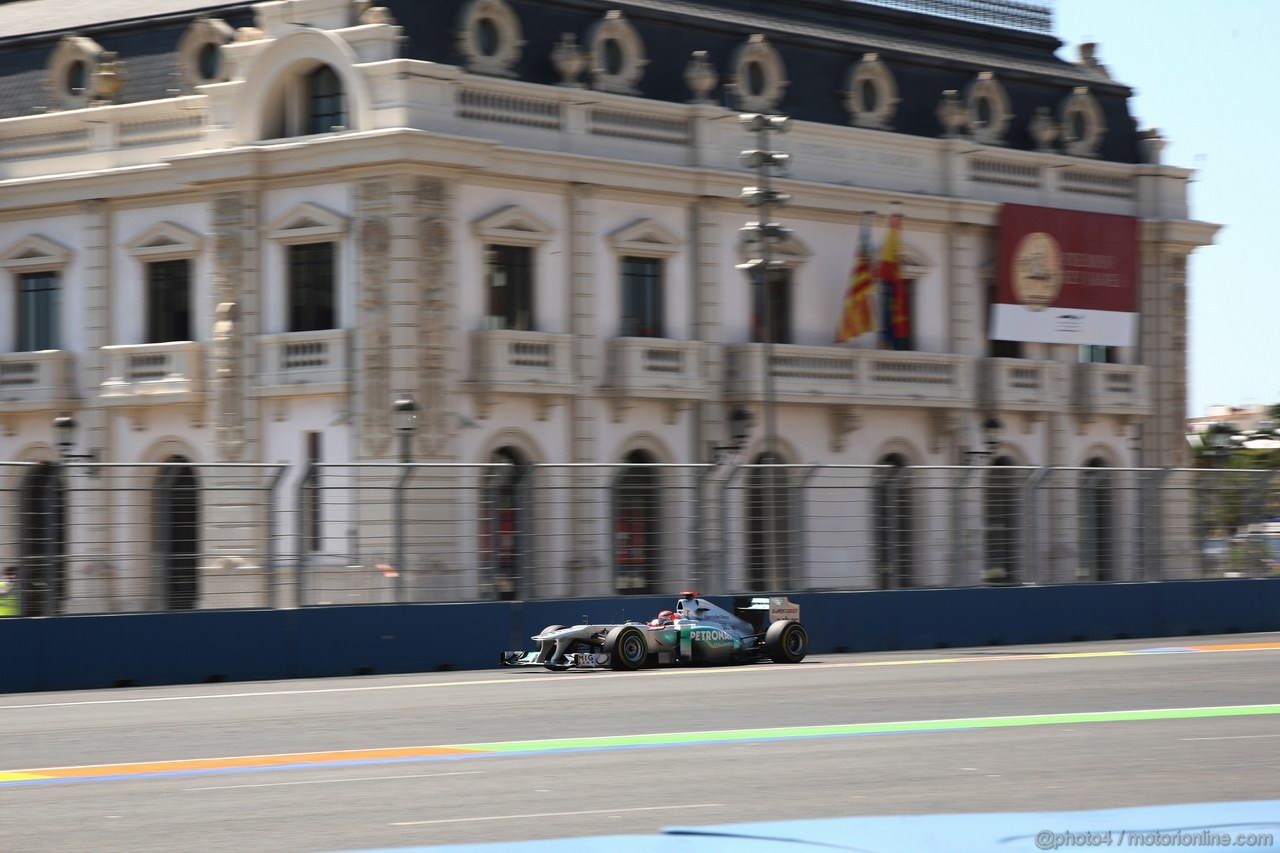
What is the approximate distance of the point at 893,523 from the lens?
88.6 ft

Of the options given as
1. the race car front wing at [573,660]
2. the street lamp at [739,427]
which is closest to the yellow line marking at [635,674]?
the race car front wing at [573,660]

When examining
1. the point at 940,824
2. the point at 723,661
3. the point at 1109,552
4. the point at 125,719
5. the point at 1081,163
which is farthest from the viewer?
the point at 1081,163

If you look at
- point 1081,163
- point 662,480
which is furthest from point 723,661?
point 1081,163

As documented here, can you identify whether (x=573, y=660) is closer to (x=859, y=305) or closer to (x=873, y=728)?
(x=873, y=728)

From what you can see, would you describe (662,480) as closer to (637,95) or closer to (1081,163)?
(637,95)

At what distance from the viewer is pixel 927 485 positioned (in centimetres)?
2742

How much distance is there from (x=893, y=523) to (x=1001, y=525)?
2.32m

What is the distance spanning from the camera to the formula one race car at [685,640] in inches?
890

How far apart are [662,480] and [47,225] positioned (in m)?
20.7

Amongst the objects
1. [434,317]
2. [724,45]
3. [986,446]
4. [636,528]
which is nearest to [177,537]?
[636,528]

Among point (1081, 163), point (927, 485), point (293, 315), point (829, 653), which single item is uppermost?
point (1081, 163)

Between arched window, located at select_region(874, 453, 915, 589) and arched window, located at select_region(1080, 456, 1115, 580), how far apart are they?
3.18 m

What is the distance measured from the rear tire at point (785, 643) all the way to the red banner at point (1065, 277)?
23645mm

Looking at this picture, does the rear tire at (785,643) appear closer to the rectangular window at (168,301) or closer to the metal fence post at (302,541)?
the metal fence post at (302,541)
